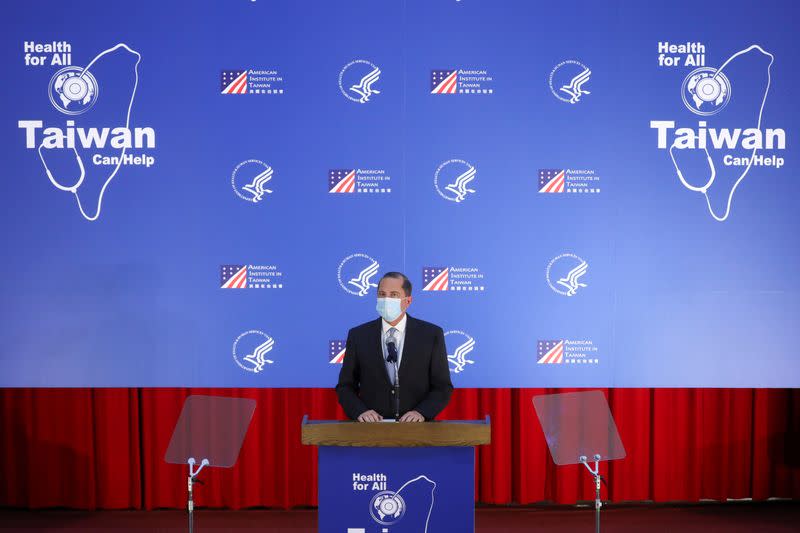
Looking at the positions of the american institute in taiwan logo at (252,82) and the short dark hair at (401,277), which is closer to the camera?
the short dark hair at (401,277)

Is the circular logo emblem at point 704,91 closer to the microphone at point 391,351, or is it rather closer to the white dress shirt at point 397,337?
the white dress shirt at point 397,337

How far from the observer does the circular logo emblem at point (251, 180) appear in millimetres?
4402

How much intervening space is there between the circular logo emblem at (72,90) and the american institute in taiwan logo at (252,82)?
0.79 m

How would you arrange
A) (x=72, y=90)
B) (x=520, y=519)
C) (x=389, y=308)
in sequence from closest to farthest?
(x=389, y=308) → (x=72, y=90) → (x=520, y=519)

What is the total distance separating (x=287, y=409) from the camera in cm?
517

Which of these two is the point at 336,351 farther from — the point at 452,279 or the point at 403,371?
the point at 403,371

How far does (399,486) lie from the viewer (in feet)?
9.20

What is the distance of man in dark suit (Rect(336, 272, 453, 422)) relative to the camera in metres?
3.40

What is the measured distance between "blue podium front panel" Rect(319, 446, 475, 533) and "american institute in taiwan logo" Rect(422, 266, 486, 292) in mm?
1689

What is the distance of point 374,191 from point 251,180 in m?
0.76

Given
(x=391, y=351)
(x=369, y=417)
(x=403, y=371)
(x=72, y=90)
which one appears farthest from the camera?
(x=72, y=90)

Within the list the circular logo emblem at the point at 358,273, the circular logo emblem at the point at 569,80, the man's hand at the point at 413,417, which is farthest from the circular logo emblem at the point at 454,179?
the man's hand at the point at 413,417

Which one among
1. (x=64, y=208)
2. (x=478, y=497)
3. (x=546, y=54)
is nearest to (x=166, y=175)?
(x=64, y=208)

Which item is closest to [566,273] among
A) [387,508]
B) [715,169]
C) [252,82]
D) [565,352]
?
[565,352]
